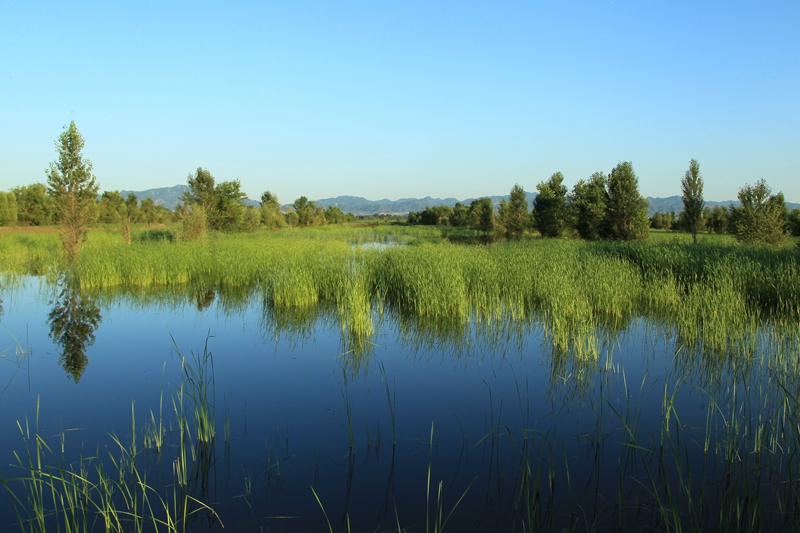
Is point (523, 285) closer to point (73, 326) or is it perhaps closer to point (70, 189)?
point (73, 326)

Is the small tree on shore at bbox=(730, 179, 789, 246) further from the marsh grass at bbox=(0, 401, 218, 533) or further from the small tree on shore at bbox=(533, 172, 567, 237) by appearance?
the marsh grass at bbox=(0, 401, 218, 533)

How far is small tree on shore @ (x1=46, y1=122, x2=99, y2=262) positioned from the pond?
1015cm

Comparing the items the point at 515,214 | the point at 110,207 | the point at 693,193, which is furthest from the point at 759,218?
the point at 110,207

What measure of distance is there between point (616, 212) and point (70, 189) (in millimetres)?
24935

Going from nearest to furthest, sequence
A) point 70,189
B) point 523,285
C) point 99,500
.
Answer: point 99,500 → point 523,285 → point 70,189

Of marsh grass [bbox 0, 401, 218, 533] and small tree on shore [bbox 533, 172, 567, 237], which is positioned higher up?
small tree on shore [bbox 533, 172, 567, 237]

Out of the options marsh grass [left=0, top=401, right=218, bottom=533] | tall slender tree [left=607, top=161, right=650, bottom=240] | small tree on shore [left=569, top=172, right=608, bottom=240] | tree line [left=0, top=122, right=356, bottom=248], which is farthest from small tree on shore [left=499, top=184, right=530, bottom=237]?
marsh grass [left=0, top=401, right=218, bottom=533]

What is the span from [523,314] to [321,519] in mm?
6470

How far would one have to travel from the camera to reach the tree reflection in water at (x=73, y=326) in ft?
21.7

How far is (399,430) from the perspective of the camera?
4398 millimetres

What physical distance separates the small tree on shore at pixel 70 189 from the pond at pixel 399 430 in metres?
10.1

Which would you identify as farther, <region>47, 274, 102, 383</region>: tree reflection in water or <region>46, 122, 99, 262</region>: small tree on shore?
<region>46, 122, 99, 262</region>: small tree on shore

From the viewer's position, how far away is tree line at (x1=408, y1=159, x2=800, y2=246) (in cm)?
2142

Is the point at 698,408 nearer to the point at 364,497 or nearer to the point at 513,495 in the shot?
the point at 513,495
